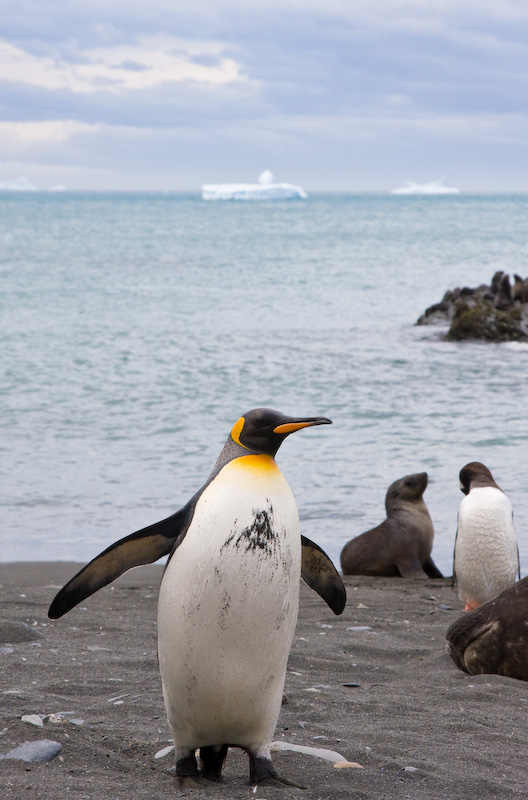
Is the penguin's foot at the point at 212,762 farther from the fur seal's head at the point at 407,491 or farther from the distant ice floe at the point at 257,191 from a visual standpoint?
the distant ice floe at the point at 257,191

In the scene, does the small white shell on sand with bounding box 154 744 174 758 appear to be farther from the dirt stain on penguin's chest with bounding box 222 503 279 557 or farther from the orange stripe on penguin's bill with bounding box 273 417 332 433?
the orange stripe on penguin's bill with bounding box 273 417 332 433

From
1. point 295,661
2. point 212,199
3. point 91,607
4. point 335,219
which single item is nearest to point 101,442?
point 91,607

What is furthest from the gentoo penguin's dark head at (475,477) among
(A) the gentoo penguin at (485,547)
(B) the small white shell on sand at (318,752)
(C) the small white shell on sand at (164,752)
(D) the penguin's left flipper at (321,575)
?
(C) the small white shell on sand at (164,752)

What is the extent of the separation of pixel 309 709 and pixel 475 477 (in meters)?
2.35

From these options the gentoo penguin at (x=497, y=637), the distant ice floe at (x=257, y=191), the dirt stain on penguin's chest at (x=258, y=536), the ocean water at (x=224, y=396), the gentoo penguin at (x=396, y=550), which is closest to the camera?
the dirt stain on penguin's chest at (x=258, y=536)

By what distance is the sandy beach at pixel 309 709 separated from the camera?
99.9 inches

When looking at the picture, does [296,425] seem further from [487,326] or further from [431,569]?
[487,326]

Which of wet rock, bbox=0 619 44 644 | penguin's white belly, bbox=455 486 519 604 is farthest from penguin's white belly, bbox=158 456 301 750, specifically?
penguin's white belly, bbox=455 486 519 604

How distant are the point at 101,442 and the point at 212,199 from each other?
112951 mm

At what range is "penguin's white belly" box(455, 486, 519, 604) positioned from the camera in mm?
4922

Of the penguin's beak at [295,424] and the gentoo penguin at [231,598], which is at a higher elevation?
the penguin's beak at [295,424]

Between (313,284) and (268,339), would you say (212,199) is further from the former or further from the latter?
(268,339)

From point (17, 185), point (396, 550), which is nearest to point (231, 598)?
point (396, 550)

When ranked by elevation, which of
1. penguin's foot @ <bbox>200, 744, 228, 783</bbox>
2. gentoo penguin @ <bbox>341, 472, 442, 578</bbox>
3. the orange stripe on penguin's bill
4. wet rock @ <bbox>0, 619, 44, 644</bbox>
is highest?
the orange stripe on penguin's bill
